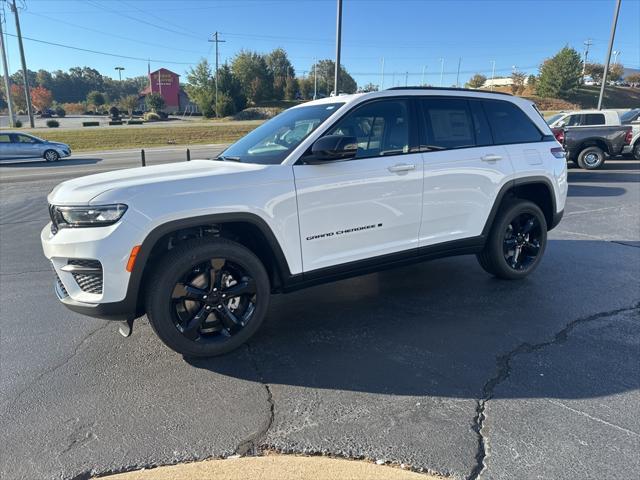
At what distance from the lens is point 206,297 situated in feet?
11.0

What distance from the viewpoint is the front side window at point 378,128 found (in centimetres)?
385

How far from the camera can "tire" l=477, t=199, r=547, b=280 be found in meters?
4.81

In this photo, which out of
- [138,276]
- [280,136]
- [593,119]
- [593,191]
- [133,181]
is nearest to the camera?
[138,276]

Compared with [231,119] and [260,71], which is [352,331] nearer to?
[231,119]

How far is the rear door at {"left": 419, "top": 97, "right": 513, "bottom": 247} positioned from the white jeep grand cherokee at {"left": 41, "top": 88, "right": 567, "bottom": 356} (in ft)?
0.05

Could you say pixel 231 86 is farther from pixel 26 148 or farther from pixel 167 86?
pixel 26 148

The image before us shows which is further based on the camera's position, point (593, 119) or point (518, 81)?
point (518, 81)

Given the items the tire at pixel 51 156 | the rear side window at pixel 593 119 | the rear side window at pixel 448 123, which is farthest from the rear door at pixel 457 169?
the tire at pixel 51 156

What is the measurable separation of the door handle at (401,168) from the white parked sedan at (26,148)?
870 inches

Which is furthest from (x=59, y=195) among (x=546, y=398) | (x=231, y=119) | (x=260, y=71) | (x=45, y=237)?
(x=260, y=71)

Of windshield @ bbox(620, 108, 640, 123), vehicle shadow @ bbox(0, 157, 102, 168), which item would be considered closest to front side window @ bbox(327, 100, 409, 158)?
windshield @ bbox(620, 108, 640, 123)

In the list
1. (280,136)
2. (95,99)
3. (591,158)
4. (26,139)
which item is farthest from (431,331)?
(95,99)

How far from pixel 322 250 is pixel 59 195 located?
1.95 m

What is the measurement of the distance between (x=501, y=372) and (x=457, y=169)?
193 centimetres
